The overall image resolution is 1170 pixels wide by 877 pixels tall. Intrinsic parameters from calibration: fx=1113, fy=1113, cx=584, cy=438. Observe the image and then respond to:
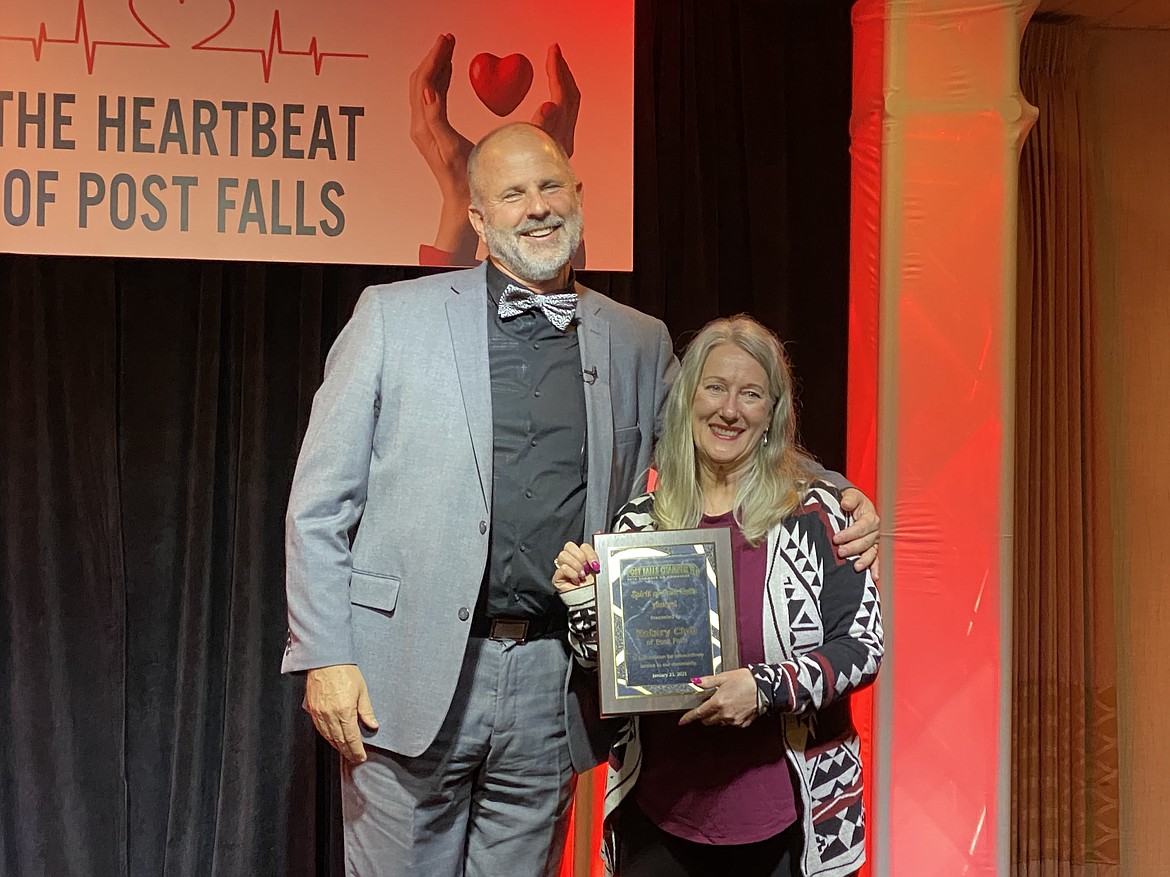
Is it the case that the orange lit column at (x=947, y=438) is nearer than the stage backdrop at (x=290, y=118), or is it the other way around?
the orange lit column at (x=947, y=438)

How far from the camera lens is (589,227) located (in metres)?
3.06

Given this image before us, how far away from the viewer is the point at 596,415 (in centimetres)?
219

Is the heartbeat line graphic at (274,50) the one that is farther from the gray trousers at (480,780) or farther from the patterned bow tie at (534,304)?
the gray trousers at (480,780)

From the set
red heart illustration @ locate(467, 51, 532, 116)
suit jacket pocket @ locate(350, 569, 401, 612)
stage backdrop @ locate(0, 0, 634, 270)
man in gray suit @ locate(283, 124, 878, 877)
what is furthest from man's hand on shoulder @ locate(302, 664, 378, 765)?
red heart illustration @ locate(467, 51, 532, 116)

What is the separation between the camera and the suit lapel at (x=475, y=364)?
6.91ft

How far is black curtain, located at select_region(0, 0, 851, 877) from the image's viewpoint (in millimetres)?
3219

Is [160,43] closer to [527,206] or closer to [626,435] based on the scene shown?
[527,206]

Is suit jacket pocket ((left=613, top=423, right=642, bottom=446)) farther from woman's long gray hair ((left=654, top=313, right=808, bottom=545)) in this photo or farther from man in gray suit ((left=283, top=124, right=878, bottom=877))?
woman's long gray hair ((left=654, top=313, right=808, bottom=545))

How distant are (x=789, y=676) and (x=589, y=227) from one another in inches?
62.2

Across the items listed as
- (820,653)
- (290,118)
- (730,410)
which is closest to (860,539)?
(820,653)

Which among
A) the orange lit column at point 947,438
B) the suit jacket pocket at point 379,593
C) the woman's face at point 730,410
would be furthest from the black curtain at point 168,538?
the woman's face at point 730,410

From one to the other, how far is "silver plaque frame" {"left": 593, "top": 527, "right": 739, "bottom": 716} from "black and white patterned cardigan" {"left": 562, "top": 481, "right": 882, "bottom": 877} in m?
0.07

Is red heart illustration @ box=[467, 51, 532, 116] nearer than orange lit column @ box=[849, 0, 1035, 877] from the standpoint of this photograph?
No

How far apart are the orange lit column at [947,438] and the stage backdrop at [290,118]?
82 centimetres
